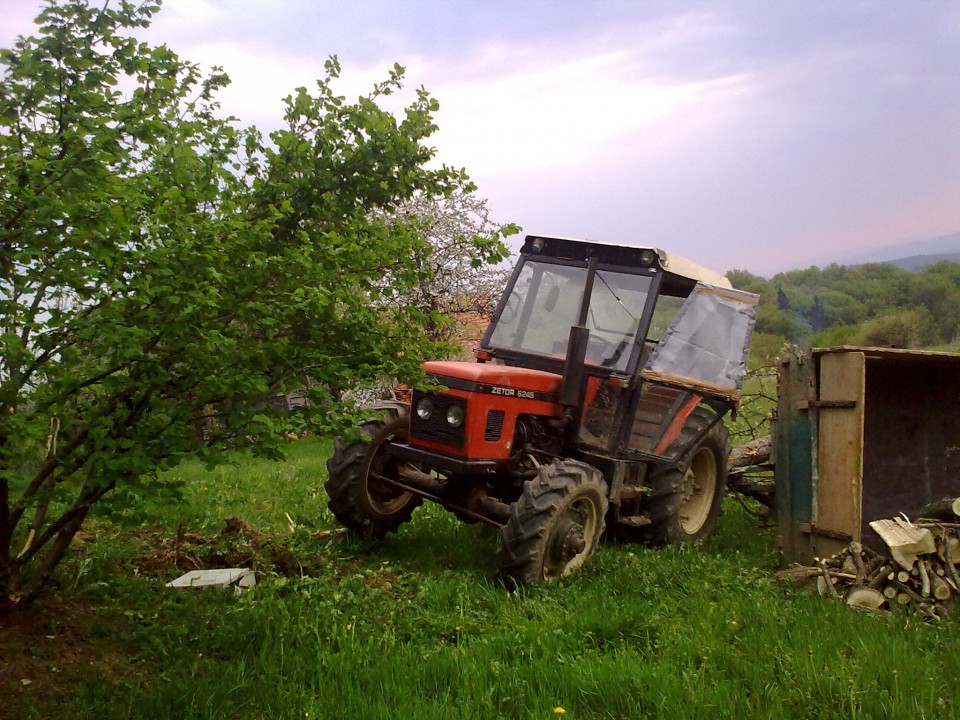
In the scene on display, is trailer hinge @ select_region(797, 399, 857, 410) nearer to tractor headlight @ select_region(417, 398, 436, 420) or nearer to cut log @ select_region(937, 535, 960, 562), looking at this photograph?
cut log @ select_region(937, 535, 960, 562)

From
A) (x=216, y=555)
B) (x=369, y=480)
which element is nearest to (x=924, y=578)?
(x=369, y=480)

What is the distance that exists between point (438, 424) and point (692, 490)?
2.71m

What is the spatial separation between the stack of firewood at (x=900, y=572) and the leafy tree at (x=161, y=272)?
118 inches

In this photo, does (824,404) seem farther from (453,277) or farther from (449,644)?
(453,277)

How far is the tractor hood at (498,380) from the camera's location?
5316 millimetres

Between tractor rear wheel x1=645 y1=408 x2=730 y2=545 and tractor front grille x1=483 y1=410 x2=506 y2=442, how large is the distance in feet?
5.13

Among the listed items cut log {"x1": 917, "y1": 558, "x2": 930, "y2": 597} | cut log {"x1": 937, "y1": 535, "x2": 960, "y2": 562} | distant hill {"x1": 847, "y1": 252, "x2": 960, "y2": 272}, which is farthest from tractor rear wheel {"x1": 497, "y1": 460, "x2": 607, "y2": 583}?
distant hill {"x1": 847, "y1": 252, "x2": 960, "y2": 272}

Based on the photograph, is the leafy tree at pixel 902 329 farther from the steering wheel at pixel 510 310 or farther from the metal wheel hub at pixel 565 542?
the metal wheel hub at pixel 565 542

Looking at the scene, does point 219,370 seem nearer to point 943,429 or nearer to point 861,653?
point 861,653

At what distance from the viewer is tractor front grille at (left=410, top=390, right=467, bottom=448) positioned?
536 centimetres

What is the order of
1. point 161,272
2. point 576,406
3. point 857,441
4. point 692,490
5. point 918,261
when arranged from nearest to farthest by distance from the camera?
1. point 161,272
2. point 857,441
3. point 576,406
4. point 692,490
5. point 918,261

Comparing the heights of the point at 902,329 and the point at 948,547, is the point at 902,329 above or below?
above

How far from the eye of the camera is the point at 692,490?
701 centimetres

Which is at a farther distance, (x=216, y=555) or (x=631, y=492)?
(x=631, y=492)
